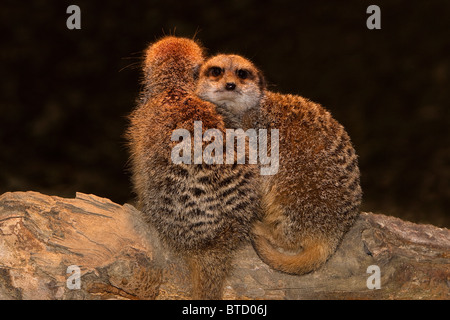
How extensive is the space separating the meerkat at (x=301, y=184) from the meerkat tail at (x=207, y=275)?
0.20 metres

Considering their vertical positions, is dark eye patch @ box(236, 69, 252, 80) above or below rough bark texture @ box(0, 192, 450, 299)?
above

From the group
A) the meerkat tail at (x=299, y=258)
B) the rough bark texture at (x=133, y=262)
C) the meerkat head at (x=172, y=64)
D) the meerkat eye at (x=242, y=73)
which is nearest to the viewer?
the rough bark texture at (x=133, y=262)

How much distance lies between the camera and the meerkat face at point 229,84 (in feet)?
7.49

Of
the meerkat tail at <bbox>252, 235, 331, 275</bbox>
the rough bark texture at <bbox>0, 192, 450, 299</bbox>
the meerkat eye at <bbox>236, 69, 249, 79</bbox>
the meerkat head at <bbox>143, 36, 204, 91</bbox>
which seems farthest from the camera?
the meerkat eye at <bbox>236, 69, 249, 79</bbox>

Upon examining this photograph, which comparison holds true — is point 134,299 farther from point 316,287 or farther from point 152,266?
point 316,287

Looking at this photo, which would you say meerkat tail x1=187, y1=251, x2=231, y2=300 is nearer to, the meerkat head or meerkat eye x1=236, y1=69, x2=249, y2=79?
the meerkat head

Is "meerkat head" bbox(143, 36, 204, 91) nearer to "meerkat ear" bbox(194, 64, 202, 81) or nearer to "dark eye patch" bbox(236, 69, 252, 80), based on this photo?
"meerkat ear" bbox(194, 64, 202, 81)

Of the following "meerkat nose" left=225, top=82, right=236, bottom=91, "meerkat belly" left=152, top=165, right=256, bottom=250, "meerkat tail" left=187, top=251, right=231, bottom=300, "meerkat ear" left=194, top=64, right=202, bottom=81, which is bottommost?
"meerkat tail" left=187, top=251, right=231, bottom=300

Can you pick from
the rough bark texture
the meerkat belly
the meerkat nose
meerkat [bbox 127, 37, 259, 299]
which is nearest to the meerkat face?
the meerkat nose

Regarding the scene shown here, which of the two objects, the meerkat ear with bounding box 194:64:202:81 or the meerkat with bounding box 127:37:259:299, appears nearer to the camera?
the meerkat with bounding box 127:37:259:299

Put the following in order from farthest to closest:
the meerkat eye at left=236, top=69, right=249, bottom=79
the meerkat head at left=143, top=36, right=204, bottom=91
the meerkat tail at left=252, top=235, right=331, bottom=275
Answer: the meerkat eye at left=236, top=69, right=249, bottom=79 < the meerkat head at left=143, top=36, right=204, bottom=91 < the meerkat tail at left=252, top=235, right=331, bottom=275

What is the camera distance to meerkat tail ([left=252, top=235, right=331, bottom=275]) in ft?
6.75

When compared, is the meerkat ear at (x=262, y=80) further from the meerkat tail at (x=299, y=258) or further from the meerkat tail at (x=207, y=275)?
the meerkat tail at (x=207, y=275)

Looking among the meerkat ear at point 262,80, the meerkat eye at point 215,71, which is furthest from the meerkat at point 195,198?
the meerkat ear at point 262,80
